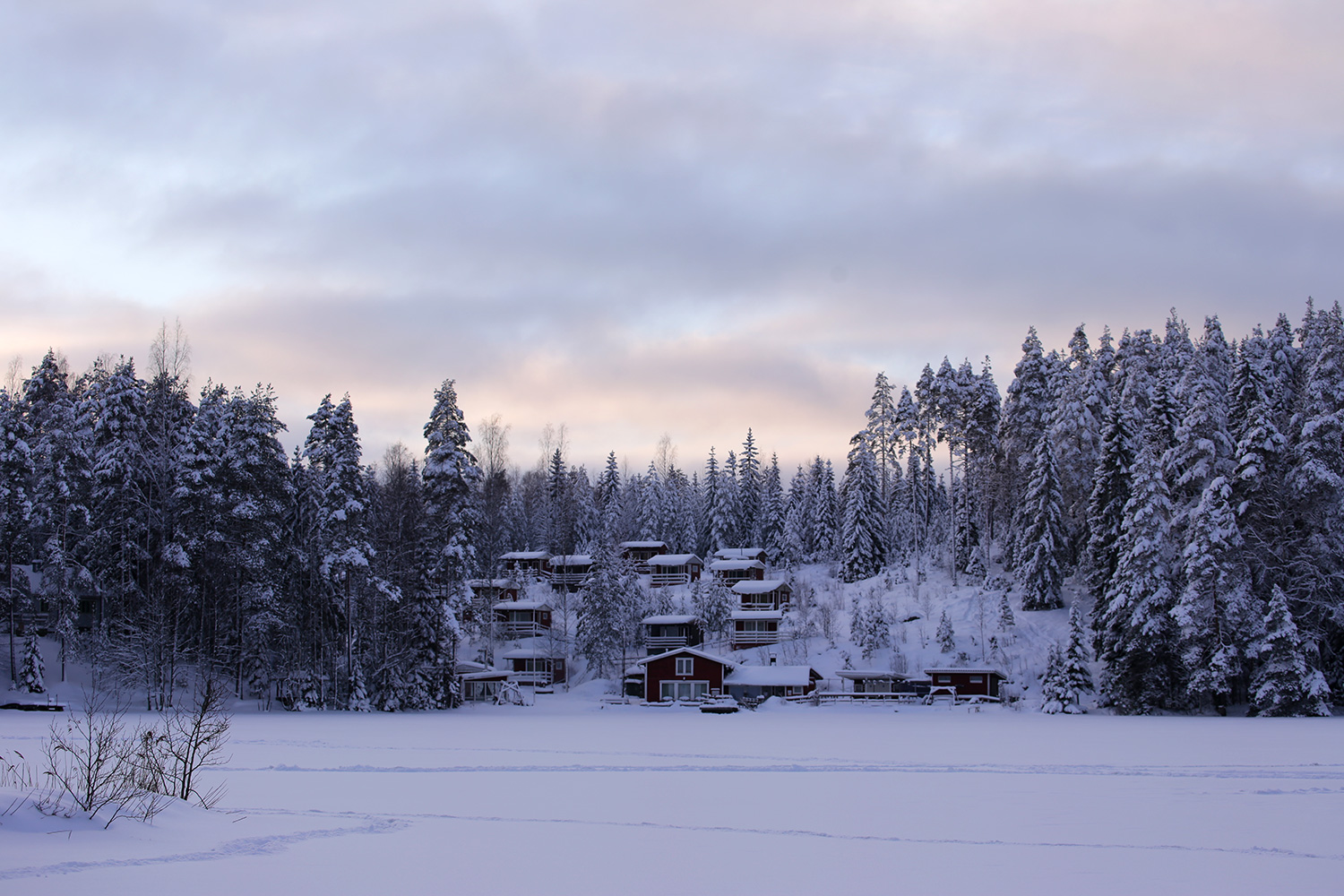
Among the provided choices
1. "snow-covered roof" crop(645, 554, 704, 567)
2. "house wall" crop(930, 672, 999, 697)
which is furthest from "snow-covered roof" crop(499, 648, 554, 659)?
"house wall" crop(930, 672, 999, 697)

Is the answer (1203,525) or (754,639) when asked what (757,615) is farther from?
(1203,525)

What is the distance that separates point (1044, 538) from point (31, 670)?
56.0 metres

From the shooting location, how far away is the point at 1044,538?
59500mm

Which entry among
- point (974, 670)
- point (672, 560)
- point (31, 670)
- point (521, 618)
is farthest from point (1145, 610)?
point (31, 670)

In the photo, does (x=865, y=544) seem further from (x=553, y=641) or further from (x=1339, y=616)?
(x=1339, y=616)

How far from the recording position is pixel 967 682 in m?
56.3

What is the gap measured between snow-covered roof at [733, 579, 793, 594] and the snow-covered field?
4258 centimetres

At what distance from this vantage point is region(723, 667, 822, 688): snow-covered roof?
58.5 meters

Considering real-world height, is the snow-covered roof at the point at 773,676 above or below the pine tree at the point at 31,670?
below

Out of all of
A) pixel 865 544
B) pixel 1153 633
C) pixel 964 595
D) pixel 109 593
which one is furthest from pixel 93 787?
pixel 865 544

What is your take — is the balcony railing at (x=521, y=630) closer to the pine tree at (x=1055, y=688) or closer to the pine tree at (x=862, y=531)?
the pine tree at (x=862, y=531)

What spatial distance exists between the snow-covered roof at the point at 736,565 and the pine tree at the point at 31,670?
5064 centimetres

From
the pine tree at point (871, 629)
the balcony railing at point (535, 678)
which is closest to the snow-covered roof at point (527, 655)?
the balcony railing at point (535, 678)

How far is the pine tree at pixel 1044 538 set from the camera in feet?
195
